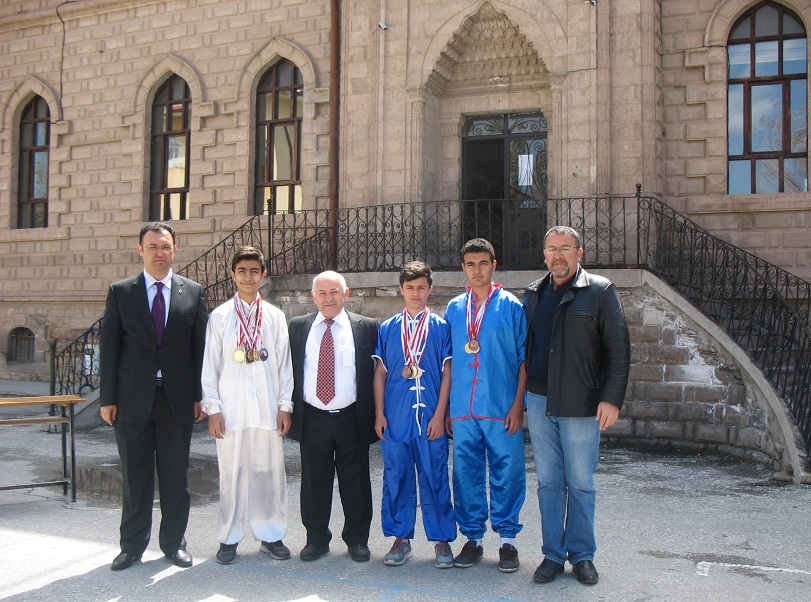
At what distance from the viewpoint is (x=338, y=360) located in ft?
18.4

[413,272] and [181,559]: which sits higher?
[413,272]

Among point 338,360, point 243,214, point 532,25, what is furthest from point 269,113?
point 338,360

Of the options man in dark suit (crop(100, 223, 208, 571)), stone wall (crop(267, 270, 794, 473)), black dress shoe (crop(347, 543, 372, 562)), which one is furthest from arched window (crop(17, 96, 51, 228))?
black dress shoe (crop(347, 543, 372, 562))

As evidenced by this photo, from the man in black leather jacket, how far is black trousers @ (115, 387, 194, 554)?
2.37 m

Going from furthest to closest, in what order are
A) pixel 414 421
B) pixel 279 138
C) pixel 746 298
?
1. pixel 279 138
2. pixel 746 298
3. pixel 414 421

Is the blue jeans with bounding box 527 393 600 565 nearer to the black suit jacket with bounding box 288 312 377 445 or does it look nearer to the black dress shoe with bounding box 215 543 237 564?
the black suit jacket with bounding box 288 312 377 445

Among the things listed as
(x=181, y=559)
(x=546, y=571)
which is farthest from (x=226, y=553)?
(x=546, y=571)

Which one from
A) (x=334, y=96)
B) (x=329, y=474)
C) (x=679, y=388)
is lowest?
(x=329, y=474)

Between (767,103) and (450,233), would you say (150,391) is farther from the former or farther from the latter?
(767,103)

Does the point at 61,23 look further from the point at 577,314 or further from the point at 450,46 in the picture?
the point at 577,314

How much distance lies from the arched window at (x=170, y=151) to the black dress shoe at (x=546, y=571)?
13241 millimetres

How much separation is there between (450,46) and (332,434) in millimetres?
9482

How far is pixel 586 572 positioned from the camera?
16.4 ft

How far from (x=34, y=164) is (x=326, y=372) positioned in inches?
614
